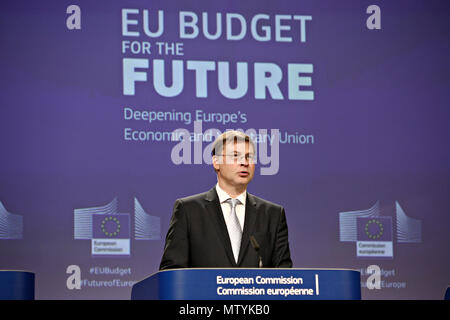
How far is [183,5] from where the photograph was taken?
7.02 m

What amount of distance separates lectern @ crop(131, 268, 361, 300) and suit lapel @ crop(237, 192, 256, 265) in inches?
33.0

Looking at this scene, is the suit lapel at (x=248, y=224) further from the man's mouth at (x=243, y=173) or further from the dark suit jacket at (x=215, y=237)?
the man's mouth at (x=243, y=173)

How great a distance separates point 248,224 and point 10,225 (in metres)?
2.59

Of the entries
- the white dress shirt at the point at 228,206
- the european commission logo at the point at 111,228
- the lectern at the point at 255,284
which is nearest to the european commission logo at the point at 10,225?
the european commission logo at the point at 111,228

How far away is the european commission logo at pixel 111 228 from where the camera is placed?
21.6ft

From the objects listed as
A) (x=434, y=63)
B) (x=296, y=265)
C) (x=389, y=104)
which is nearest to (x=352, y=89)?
(x=389, y=104)

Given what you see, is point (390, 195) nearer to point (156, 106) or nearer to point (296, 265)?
point (296, 265)

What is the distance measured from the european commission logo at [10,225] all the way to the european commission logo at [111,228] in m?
0.44

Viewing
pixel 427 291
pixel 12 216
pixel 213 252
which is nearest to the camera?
pixel 213 252

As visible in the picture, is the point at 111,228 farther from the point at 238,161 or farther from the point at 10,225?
the point at 238,161

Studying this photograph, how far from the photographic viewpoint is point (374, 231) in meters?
6.97

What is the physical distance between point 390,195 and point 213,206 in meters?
2.81

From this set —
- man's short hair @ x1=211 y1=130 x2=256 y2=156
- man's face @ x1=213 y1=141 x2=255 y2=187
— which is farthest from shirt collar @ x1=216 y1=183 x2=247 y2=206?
man's short hair @ x1=211 y1=130 x2=256 y2=156
